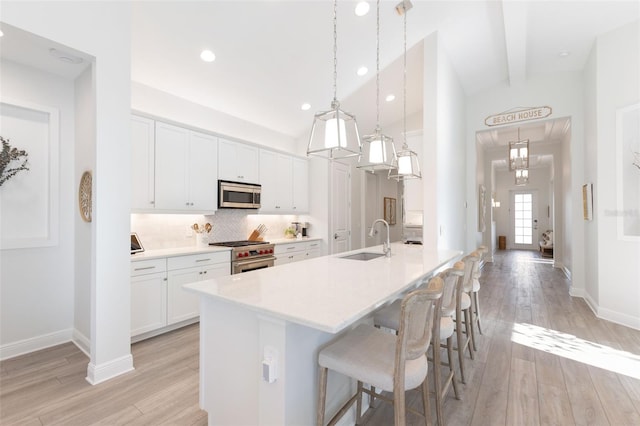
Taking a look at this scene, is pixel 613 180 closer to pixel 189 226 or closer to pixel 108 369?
pixel 189 226

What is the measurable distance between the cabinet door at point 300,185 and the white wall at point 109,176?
10.3 feet

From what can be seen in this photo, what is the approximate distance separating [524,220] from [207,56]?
1250 cm

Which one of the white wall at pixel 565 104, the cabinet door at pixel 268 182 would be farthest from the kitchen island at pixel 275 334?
the white wall at pixel 565 104

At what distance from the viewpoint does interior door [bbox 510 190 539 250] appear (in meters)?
11.6

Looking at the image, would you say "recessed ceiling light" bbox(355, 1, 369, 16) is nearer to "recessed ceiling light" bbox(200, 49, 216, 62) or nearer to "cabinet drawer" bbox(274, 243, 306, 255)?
"recessed ceiling light" bbox(200, 49, 216, 62)

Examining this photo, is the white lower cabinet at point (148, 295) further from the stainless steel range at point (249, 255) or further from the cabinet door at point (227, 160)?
the cabinet door at point (227, 160)

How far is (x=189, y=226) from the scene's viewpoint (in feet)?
13.6

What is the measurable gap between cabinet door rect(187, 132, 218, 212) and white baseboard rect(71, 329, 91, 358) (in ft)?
5.56

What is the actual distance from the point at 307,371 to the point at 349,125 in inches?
195

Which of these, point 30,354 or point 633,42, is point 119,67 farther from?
point 633,42

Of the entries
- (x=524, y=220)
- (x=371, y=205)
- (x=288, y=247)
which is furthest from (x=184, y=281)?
(x=524, y=220)

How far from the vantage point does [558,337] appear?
132 inches

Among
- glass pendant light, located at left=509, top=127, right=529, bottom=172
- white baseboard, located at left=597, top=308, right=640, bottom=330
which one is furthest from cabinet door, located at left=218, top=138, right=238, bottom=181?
glass pendant light, located at left=509, top=127, right=529, bottom=172

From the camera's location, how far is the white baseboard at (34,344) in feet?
9.22
